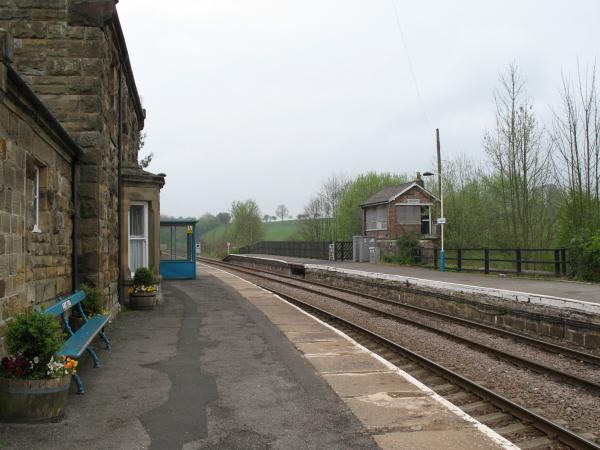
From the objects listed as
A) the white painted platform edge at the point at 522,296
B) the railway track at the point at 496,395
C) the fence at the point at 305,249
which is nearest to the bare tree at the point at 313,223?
the fence at the point at 305,249

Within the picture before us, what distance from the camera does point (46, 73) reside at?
9789 millimetres

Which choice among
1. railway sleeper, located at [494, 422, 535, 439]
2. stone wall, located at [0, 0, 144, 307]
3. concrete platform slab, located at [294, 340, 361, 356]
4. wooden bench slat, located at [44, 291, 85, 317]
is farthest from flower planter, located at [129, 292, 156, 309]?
railway sleeper, located at [494, 422, 535, 439]

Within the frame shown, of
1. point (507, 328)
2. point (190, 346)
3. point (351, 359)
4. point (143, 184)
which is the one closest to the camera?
point (351, 359)

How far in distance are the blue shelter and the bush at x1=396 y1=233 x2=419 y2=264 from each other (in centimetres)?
1179

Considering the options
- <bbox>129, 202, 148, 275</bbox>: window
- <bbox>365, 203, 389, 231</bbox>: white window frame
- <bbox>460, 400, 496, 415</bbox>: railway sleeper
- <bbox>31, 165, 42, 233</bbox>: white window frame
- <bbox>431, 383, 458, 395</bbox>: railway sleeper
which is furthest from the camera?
<bbox>365, 203, 389, 231</bbox>: white window frame

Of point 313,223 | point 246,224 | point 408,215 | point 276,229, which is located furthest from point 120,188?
point 276,229

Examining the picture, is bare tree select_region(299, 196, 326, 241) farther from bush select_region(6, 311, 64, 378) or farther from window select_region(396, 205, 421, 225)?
bush select_region(6, 311, 64, 378)

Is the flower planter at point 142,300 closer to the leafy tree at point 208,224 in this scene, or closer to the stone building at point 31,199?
the stone building at point 31,199

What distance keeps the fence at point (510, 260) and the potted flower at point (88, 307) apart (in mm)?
14296

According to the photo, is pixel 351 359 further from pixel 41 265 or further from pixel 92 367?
pixel 41 265

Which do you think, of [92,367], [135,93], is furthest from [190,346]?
[135,93]

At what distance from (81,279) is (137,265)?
5208mm

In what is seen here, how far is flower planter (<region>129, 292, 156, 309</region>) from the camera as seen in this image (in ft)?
43.1

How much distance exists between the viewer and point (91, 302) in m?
9.16
